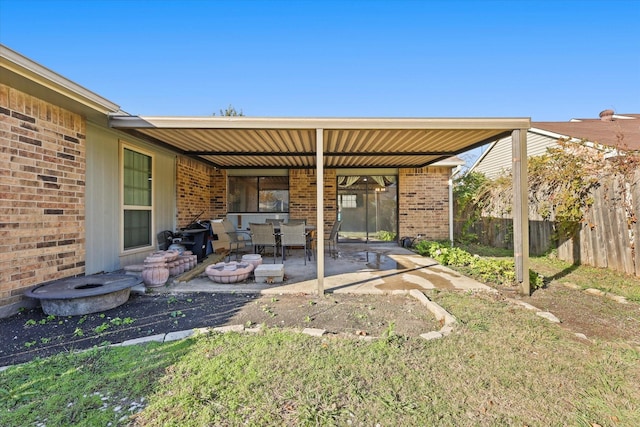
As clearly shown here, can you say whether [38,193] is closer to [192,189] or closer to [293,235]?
[293,235]

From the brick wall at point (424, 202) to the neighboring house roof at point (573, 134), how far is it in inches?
83.6

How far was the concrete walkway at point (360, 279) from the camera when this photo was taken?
4.49 meters

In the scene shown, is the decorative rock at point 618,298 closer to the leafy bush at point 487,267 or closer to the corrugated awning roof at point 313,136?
the leafy bush at point 487,267

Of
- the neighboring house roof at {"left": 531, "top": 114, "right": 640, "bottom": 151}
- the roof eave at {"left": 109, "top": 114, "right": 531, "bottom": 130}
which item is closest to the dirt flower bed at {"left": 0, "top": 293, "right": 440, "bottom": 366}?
the roof eave at {"left": 109, "top": 114, "right": 531, "bottom": 130}

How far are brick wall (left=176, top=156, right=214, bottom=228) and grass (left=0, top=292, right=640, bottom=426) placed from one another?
5216 millimetres

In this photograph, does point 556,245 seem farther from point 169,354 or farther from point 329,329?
point 169,354

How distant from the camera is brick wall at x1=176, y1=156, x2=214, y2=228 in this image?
7297 millimetres

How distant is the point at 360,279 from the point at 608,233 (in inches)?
184

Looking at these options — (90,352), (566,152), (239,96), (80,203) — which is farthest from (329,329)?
(239,96)

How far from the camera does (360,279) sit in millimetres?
5102

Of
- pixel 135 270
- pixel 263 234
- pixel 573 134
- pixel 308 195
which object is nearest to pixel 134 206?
pixel 135 270

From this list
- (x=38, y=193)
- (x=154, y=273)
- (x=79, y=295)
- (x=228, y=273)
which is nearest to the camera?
(x=79, y=295)

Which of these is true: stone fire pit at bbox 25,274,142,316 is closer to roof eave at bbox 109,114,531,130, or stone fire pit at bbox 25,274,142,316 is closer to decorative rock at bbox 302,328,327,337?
roof eave at bbox 109,114,531,130

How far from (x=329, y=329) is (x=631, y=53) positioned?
46.1 feet
